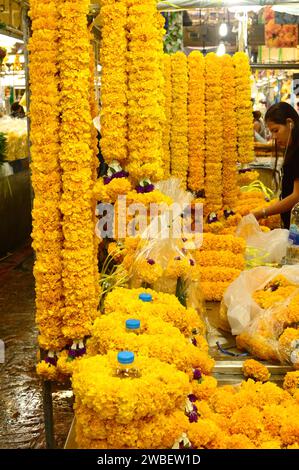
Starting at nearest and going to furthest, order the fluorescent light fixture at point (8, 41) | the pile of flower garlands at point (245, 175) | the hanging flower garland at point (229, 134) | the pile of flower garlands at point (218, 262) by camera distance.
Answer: the pile of flower garlands at point (218, 262)
the hanging flower garland at point (229, 134)
the pile of flower garlands at point (245, 175)
the fluorescent light fixture at point (8, 41)

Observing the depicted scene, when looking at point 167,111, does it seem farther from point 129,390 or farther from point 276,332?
point 129,390

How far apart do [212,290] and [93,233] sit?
2.76ft

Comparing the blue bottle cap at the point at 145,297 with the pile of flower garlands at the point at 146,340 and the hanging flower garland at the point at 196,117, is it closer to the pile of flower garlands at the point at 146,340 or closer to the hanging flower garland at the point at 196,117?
the pile of flower garlands at the point at 146,340

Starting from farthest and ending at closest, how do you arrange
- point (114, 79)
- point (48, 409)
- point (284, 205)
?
point (284, 205)
point (114, 79)
point (48, 409)

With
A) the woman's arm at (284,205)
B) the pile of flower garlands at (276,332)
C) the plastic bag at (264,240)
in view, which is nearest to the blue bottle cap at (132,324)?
the pile of flower garlands at (276,332)

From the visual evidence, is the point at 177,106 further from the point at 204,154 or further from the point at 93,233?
the point at 93,233

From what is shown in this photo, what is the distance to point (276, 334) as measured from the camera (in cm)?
233

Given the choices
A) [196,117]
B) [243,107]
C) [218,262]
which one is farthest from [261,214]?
[218,262]

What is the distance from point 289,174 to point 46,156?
2.50m

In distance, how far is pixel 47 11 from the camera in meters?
2.34

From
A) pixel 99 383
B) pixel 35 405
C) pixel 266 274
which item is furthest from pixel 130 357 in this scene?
pixel 35 405

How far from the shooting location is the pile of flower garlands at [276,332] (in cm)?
222

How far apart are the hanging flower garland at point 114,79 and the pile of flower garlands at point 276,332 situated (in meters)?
1.02

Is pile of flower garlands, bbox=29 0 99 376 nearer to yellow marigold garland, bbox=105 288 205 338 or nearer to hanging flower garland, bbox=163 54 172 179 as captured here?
yellow marigold garland, bbox=105 288 205 338
